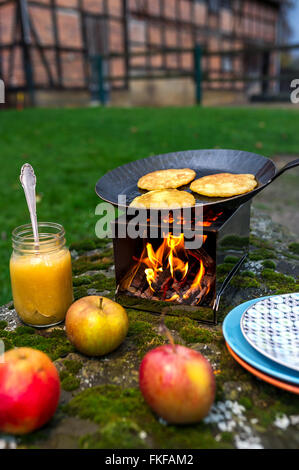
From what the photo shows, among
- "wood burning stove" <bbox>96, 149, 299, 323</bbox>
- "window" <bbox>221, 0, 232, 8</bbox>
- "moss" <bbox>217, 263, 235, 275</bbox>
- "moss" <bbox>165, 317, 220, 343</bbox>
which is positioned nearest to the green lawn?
"wood burning stove" <bbox>96, 149, 299, 323</bbox>

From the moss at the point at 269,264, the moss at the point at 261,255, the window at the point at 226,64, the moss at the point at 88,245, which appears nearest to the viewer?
the moss at the point at 269,264

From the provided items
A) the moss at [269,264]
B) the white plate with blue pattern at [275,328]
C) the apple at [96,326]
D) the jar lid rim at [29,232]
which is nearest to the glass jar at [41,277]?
the jar lid rim at [29,232]

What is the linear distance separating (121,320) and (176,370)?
1.53 ft

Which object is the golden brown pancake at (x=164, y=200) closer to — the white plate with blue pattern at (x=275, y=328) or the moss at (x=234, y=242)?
the moss at (x=234, y=242)

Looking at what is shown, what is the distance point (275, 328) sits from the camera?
1615 mm

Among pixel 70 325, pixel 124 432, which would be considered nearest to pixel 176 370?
pixel 124 432

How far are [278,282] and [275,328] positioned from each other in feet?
2.45

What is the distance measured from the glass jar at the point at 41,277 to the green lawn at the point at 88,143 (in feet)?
5.83

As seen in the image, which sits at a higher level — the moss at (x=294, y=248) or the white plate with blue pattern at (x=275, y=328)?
the white plate with blue pattern at (x=275, y=328)

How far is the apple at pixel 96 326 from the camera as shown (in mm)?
1638

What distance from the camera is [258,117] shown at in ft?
33.3

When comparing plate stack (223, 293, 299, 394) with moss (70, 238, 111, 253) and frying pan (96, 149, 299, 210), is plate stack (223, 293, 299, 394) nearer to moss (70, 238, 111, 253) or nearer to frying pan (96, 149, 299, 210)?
frying pan (96, 149, 299, 210)

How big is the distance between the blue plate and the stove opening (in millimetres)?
285

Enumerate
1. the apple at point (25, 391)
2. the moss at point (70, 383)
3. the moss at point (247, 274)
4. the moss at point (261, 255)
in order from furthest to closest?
the moss at point (261, 255) < the moss at point (247, 274) < the moss at point (70, 383) < the apple at point (25, 391)
